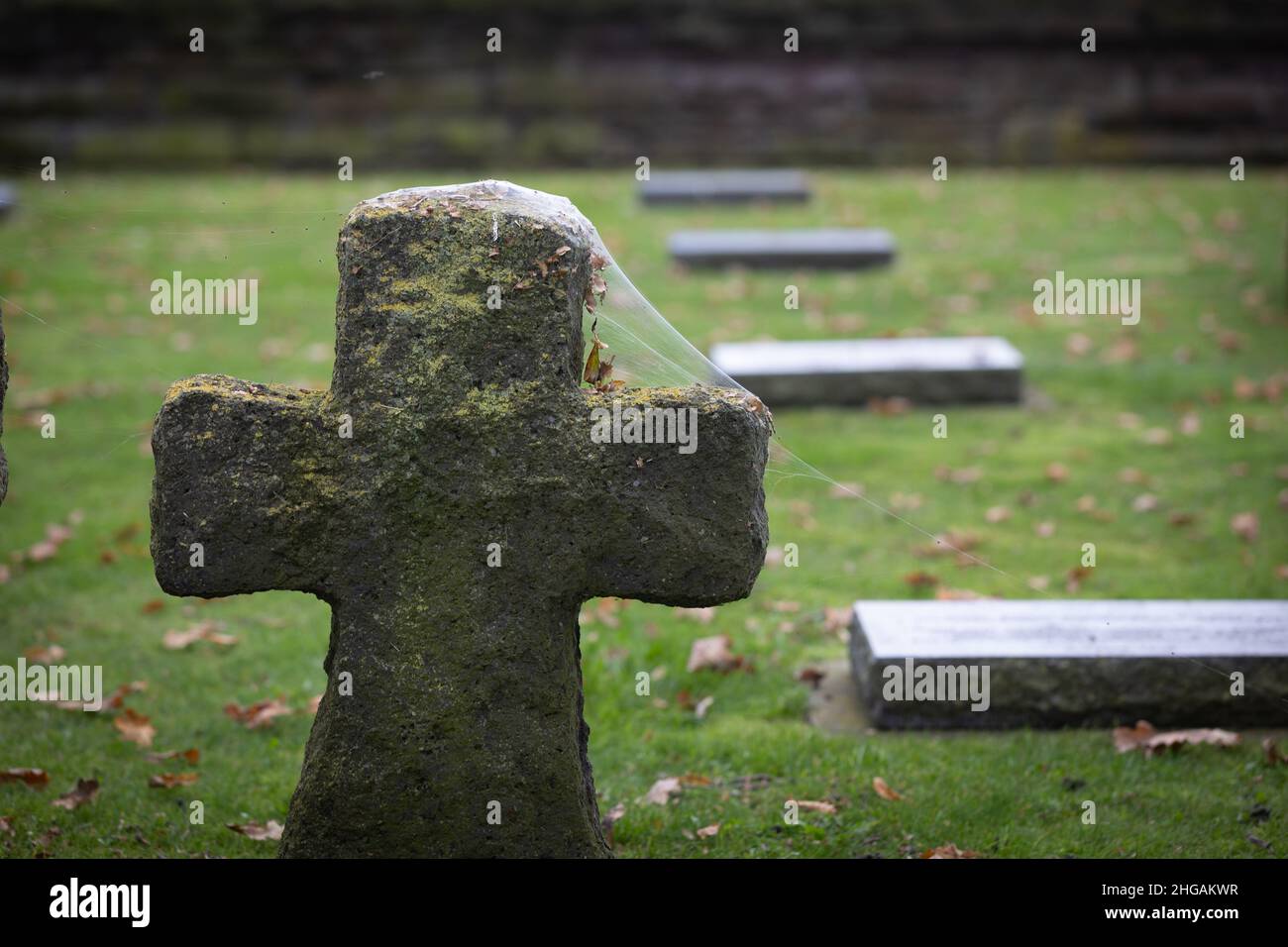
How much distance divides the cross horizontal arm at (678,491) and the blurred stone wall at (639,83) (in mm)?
14488

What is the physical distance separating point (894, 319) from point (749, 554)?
311 inches

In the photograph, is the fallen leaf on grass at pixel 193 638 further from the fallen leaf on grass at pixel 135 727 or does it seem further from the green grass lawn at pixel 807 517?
the fallen leaf on grass at pixel 135 727

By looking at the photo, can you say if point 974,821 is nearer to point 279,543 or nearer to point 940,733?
point 940,733

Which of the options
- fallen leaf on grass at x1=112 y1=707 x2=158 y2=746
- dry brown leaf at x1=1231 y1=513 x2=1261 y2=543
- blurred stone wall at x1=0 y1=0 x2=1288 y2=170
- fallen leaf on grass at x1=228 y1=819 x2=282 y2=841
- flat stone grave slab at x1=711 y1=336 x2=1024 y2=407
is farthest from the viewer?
blurred stone wall at x1=0 y1=0 x2=1288 y2=170

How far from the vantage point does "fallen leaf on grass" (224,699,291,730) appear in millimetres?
5363

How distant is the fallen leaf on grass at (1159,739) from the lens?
5.00 meters

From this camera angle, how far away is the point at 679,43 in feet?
58.2

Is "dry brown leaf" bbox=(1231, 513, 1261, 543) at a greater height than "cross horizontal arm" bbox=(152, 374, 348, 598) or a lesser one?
lesser

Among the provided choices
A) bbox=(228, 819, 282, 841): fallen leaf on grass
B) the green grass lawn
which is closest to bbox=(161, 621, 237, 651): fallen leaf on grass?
the green grass lawn

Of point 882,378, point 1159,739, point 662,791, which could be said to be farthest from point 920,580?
point 882,378

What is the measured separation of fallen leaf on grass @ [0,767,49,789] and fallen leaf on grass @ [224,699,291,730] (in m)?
0.76

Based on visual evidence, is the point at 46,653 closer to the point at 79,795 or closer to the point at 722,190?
the point at 79,795

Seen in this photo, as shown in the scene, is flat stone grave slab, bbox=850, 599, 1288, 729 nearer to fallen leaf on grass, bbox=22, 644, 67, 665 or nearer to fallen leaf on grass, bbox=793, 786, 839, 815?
fallen leaf on grass, bbox=793, 786, 839, 815

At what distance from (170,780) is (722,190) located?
39.6 feet
